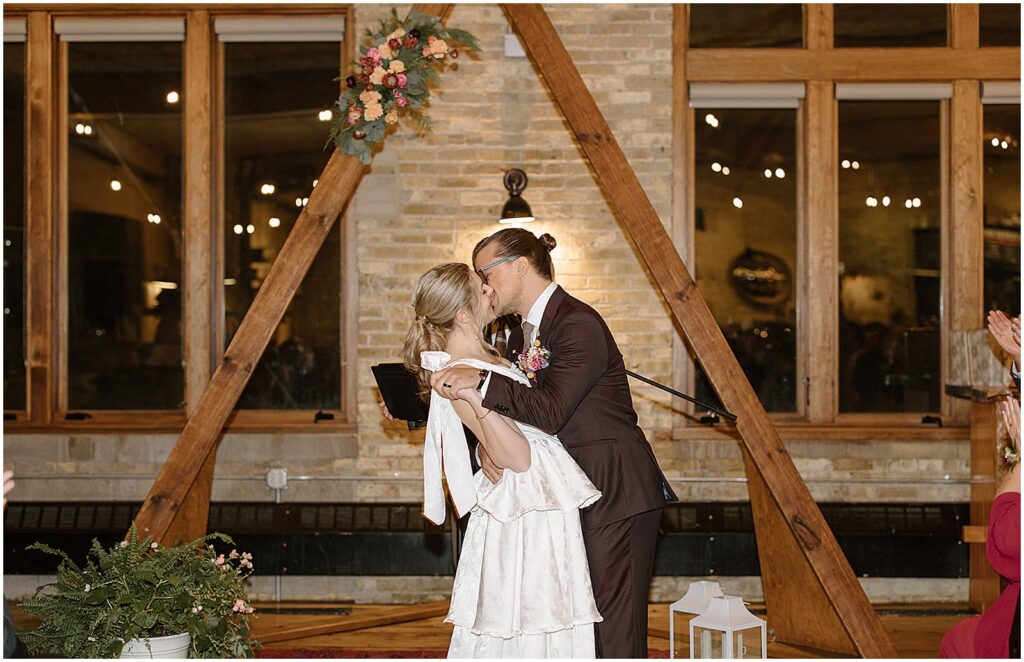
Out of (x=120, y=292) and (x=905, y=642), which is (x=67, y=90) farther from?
(x=905, y=642)

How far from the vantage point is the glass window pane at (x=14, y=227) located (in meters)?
6.25

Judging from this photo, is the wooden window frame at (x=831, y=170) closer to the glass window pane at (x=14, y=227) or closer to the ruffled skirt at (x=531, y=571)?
the ruffled skirt at (x=531, y=571)

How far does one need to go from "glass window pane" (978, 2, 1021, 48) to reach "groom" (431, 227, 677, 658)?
4.36m

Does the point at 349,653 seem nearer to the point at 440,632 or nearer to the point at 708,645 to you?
the point at 440,632

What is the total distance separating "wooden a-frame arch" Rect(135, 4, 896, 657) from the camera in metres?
4.04

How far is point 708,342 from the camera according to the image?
13.5 feet

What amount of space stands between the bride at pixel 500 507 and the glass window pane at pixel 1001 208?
14.3 ft

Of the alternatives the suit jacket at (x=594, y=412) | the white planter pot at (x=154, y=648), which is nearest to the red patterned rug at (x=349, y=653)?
the white planter pot at (x=154, y=648)

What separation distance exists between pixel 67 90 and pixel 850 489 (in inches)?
211

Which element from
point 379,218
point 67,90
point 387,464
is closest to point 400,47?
point 379,218

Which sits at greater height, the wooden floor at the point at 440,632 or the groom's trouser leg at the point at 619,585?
the groom's trouser leg at the point at 619,585

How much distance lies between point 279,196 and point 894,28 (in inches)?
154

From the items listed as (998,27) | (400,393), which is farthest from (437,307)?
(998,27)

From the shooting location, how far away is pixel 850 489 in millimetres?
6066
